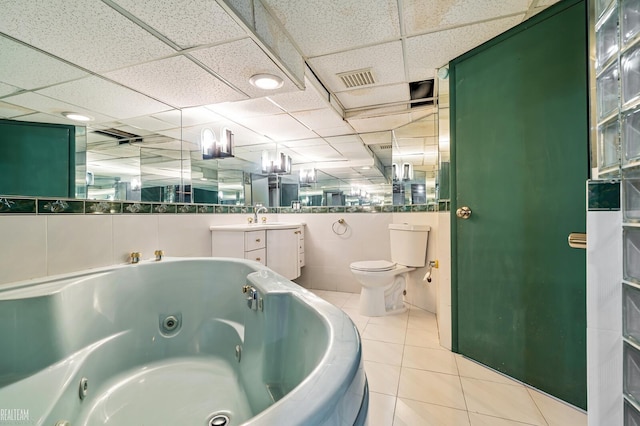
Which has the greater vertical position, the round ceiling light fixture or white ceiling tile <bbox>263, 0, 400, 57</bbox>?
white ceiling tile <bbox>263, 0, 400, 57</bbox>

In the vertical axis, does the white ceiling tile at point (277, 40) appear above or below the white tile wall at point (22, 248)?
above

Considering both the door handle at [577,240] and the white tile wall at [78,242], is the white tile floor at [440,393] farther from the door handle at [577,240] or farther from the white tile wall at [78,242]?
the white tile wall at [78,242]

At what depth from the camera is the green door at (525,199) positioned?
124 cm

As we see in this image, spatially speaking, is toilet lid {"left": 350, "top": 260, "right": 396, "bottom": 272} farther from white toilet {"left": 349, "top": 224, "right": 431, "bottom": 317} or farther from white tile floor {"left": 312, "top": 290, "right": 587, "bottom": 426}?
white tile floor {"left": 312, "top": 290, "right": 587, "bottom": 426}

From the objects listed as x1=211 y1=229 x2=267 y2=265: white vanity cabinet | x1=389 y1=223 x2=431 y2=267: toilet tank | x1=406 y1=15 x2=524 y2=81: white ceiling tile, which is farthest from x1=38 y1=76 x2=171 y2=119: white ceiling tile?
x1=389 y1=223 x2=431 y2=267: toilet tank

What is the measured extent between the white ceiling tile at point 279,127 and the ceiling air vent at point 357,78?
666 mm

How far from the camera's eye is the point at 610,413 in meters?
0.67

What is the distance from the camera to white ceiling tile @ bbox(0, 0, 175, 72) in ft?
3.33

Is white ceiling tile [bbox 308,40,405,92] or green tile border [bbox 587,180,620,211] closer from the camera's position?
green tile border [bbox 587,180,620,211]

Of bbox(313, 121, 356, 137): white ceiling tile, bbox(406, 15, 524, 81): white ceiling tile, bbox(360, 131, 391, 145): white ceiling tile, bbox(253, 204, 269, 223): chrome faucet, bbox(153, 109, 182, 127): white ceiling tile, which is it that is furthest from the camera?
bbox(253, 204, 269, 223): chrome faucet

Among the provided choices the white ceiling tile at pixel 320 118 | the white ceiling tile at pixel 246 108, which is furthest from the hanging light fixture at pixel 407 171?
the white ceiling tile at pixel 246 108

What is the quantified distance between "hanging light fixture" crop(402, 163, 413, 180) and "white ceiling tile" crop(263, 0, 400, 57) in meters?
1.40

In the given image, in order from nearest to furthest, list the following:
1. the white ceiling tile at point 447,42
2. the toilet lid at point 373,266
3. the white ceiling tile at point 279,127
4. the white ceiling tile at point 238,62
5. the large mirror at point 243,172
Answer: the white ceiling tile at point 238,62, the white ceiling tile at point 447,42, the large mirror at point 243,172, the toilet lid at point 373,266, the white ceiling tile at point 279,127

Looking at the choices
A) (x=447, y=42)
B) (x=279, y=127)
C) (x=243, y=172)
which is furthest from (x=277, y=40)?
(x=243, y=172)
